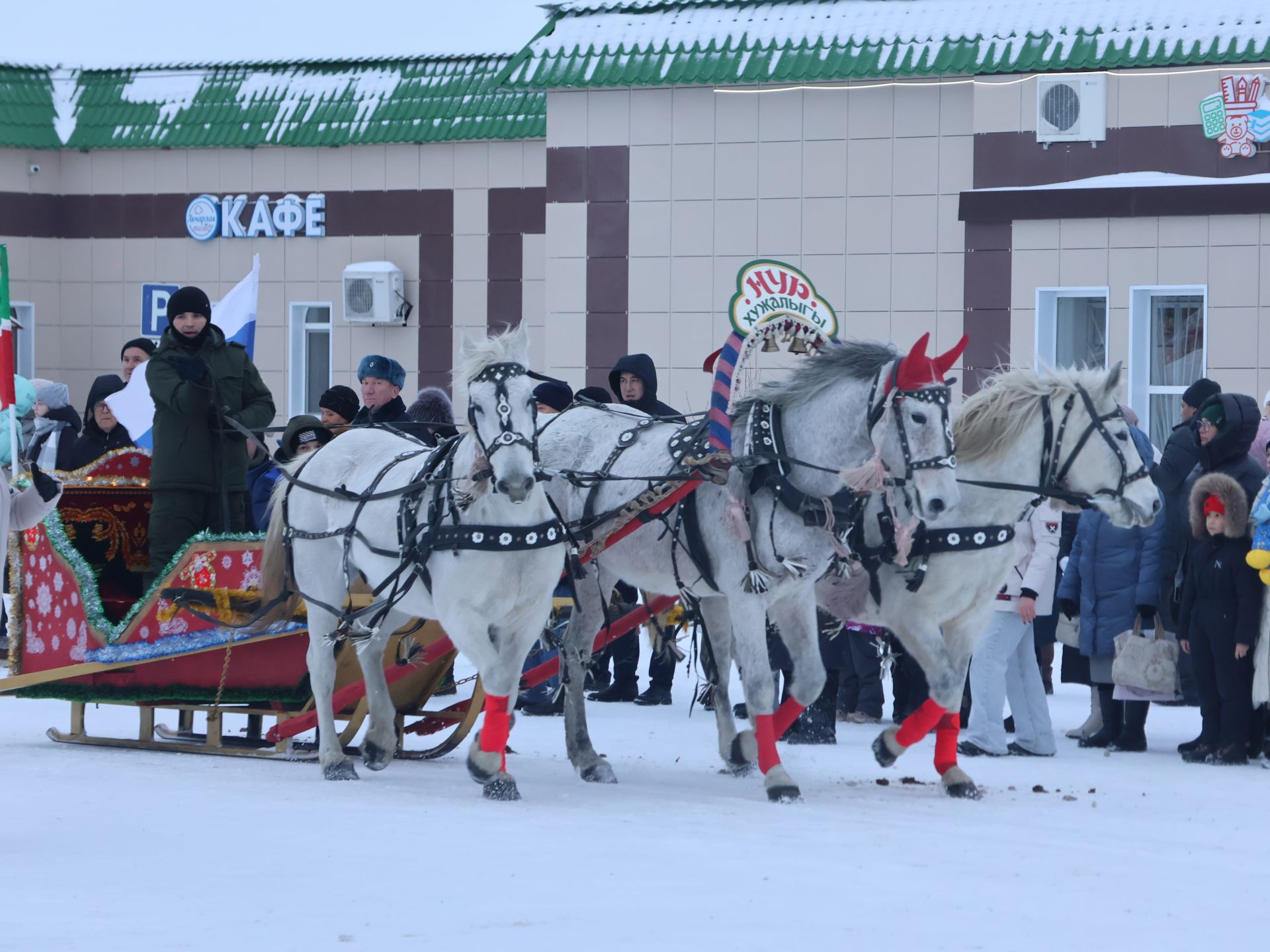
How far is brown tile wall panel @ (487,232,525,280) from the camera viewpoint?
57.6 feet

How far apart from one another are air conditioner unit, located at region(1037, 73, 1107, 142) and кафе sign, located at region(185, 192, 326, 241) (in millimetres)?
7468

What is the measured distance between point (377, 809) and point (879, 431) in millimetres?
2573

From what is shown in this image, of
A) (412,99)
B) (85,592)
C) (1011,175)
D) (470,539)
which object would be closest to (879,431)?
(470,539)

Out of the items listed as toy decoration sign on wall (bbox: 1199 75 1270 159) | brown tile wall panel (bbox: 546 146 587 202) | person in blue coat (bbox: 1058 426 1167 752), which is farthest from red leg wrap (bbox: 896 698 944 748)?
brown tile wall panel (bbox: 546 146 587 202)

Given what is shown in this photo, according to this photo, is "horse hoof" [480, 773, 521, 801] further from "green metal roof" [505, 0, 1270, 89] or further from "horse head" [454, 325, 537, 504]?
"green metal roof" [505, 0, 1270, 89]

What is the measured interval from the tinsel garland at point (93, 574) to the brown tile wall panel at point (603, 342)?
688 centimetres

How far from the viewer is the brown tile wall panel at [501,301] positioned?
17547mm

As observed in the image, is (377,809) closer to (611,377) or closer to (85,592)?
(85,592)

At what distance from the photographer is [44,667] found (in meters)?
8.89

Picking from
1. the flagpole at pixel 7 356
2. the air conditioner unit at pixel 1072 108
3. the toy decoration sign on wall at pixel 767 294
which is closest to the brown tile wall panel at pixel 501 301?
the toy decoration sign on wall at pixel 767 294

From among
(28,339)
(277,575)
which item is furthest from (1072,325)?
(28,339)

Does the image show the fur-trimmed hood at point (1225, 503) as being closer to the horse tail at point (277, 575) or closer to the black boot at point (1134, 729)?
the black boot at point (1134, 729)

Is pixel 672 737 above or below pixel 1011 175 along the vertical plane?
below

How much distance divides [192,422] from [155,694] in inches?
54.3
